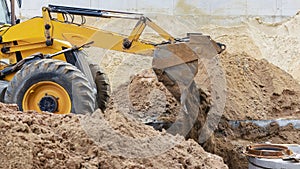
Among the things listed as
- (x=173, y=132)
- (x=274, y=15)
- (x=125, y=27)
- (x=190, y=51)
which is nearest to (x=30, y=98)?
(x=173, y=132)

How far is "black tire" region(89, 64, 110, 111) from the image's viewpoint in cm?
638

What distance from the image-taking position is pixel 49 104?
5.14 m

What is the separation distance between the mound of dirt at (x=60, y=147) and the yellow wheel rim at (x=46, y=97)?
76.8 inches

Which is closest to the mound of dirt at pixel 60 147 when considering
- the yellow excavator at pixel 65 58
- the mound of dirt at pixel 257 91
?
the yellow excavator at pixel 65 58

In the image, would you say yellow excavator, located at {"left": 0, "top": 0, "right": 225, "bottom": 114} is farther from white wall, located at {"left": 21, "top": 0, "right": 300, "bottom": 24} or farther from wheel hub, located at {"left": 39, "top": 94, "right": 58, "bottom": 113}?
white wall, located at {"left": 21, "top": 0, "right": 300, "bottom": 24}

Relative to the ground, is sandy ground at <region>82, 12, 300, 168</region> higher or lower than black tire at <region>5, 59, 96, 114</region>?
lower

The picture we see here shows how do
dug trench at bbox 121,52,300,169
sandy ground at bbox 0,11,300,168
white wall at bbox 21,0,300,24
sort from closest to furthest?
sandy ground at bbox 0,11,300,168 → dug trench at bbox 121,52,300,169 → white wall at bbox 21,0,300,24

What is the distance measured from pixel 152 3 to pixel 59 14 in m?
8.61

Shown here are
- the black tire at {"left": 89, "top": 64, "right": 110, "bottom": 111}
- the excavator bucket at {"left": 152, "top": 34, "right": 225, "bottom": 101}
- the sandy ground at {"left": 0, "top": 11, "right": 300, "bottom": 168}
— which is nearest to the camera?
the sandy ground at {"left": 0, "top": 11, "right": 300, "bottom": 168}

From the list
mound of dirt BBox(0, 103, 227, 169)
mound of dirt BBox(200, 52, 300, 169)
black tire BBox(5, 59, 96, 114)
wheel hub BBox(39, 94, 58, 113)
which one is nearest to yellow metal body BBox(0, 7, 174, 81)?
black tire BBox(5, 59, 96, 114)

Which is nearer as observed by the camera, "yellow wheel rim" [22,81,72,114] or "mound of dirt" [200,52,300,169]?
"mound of dirt" [200,52,300,169]

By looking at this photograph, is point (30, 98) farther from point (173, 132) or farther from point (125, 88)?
point (173, 132)

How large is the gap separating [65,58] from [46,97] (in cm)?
76

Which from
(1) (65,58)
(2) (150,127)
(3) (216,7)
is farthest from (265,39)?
(2) (150,127)
